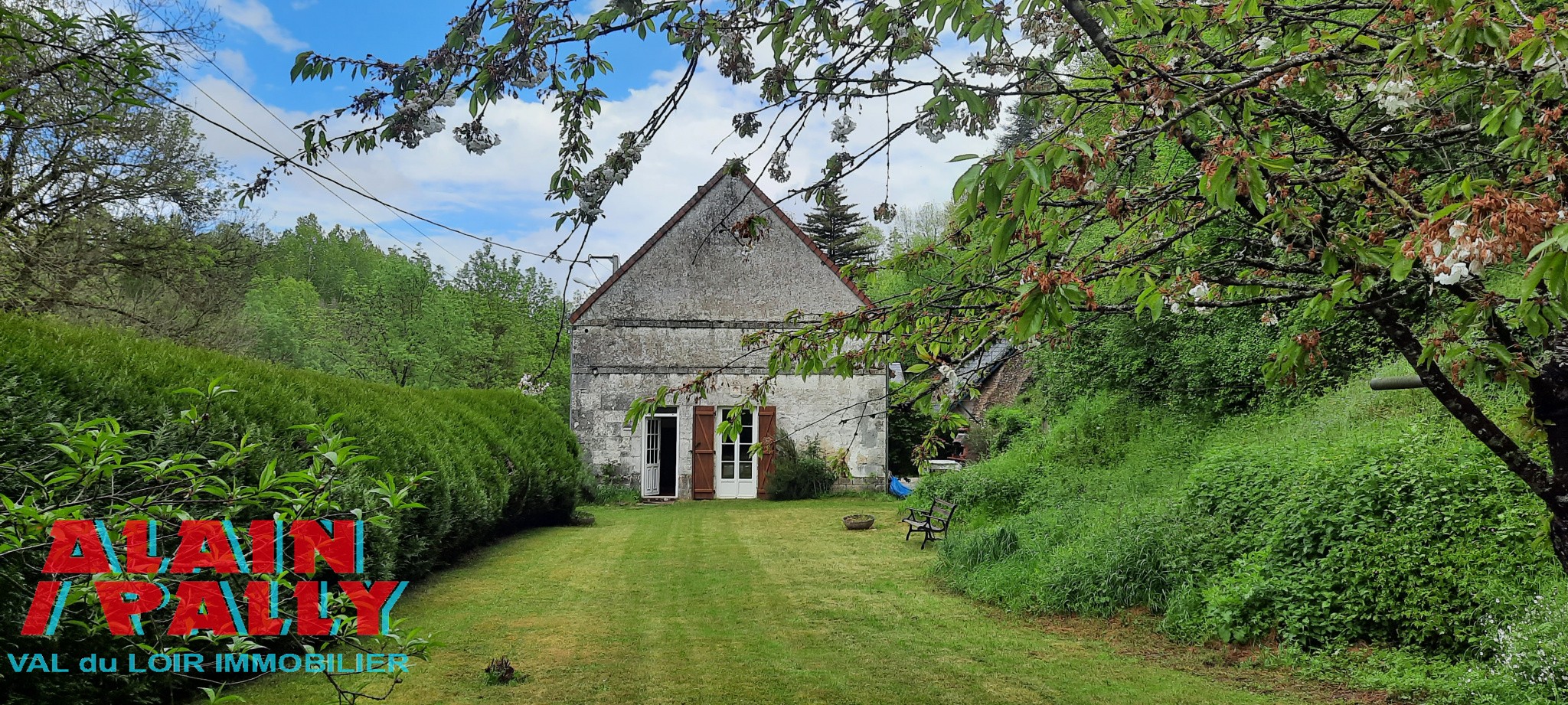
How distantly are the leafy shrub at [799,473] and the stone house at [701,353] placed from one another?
0.26 meters

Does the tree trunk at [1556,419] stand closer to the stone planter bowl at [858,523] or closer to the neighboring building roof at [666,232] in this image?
the stone planter bowl at [858,523]

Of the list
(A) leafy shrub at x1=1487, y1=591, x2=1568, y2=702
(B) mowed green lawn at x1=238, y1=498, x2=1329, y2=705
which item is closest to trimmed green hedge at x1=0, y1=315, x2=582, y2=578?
(B) mowed green lawn at x1=238, y1=498, x2=1329, y2=705

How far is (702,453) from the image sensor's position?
58.9 ft

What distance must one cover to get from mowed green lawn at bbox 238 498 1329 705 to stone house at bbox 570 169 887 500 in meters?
7.04

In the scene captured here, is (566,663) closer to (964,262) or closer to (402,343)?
(964,262)

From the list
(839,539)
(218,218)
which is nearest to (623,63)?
(839,539)

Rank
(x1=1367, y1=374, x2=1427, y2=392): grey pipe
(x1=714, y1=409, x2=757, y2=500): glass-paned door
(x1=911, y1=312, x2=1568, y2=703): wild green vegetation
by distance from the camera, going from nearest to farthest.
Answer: (x1=1367, y1=374, x2=1427, y2=392): grey pipe < (x1=911, y1=312, x2=1568, y2=703): wild green vegetation < (x1=714, y1=409, x2=757, y2=500): glass-paned door

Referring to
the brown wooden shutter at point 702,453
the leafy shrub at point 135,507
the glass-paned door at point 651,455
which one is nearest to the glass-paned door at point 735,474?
the brown wooden shutter at point 702,453

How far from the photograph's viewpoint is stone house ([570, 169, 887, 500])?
17.8 meters

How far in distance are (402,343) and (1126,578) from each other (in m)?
22.4

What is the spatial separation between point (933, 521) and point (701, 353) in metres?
8.19

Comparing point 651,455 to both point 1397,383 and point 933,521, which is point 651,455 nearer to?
point 933,521

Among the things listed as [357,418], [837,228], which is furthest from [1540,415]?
[837,228]

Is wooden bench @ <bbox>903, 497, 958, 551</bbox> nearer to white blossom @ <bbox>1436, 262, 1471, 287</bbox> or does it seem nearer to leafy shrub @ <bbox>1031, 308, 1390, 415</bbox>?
leafy shrub @ <bbox>1031, 308, 1390, 415</bbox>
